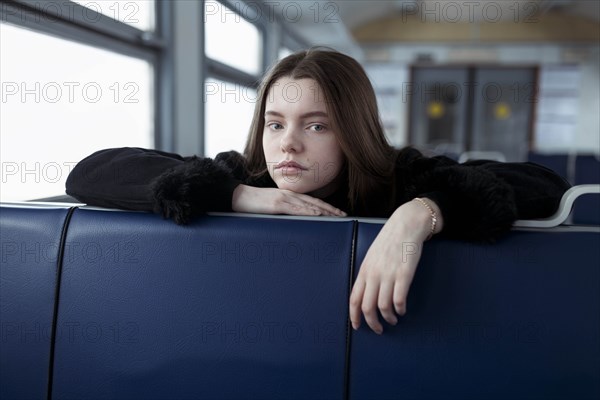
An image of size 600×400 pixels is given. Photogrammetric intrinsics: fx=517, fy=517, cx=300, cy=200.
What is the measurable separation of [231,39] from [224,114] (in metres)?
0.70

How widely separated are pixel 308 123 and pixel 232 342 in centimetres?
54

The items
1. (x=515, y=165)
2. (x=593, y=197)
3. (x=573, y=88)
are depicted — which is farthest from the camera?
(x=573, y=88)

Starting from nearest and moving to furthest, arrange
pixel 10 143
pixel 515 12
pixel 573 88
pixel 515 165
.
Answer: pixel 515 165 → pixel 10 143 → pixel 515 12 → pixel 573 88

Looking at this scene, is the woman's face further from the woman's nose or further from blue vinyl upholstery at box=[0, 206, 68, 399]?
blue vinyl upholstery at box=[0, 206, 68, 399]

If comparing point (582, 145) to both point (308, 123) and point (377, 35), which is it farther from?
point (308, 123)

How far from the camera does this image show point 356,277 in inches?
37.3

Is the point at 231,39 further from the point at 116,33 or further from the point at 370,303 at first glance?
the point at 370,303

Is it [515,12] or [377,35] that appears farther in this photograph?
[377,35]

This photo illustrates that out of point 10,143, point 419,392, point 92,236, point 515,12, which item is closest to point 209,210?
point 92,236

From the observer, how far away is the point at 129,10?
9.39ft

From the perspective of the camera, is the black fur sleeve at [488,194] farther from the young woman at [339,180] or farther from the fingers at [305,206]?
the fingers at [305,206]

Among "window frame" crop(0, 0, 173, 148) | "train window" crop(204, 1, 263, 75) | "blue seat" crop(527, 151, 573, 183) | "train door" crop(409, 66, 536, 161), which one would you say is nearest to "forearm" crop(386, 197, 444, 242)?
"window frame" crop(0, 0, 173, 148)

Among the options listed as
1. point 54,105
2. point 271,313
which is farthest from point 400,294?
point 54,105

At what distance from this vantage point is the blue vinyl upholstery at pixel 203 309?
0.96m
